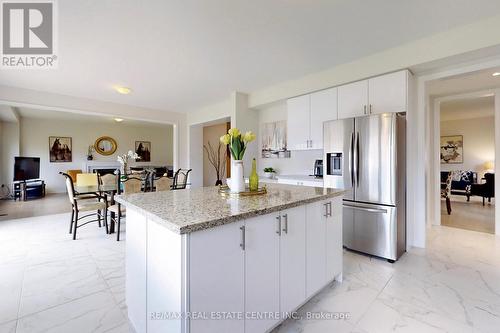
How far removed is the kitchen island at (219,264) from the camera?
1.11m

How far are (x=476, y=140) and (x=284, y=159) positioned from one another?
6.85m

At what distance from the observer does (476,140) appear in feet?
23.8

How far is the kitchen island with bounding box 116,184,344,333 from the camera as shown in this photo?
111 cm

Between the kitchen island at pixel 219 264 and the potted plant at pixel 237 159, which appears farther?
the potted plant at pixel 237 159

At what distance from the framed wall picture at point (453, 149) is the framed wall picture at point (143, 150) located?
10947 mm

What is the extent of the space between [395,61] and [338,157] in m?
1.34

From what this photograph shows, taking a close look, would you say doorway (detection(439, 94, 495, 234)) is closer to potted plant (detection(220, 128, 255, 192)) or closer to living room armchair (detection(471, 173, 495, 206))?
living room armchair (detection(471, 173, 495, 206))

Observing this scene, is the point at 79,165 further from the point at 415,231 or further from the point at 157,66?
the point at 415,231

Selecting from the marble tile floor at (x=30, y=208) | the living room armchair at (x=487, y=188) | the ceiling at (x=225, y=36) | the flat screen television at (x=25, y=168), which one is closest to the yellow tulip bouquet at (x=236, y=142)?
the ceiling at (x=225, y=36)

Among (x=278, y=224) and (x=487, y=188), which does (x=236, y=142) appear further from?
(x=487, y=188)

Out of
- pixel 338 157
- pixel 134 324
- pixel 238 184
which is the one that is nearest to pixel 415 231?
pixel 338 157

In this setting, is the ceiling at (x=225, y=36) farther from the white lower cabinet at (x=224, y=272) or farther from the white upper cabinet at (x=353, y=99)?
the white lower cabinet at (x=224, y=272)

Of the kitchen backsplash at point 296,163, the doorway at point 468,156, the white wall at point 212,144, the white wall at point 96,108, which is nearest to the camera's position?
the white wall at point 96,108

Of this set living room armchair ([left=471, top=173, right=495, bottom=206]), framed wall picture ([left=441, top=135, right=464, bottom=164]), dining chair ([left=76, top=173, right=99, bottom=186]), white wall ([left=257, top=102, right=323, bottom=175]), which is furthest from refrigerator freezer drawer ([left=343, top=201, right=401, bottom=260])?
framed wall picture ([left=441, top=135, right=464, bottom=164])
